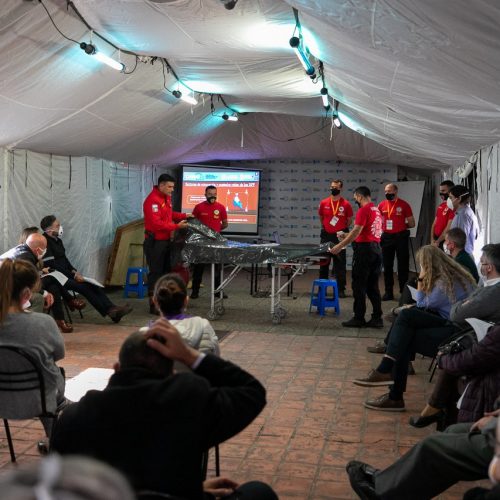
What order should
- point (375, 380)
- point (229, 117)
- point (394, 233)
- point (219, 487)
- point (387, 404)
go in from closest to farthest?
point (219, 487) → point (387, 404) → point (375, 380) → point (394, 233) → point (229, 117)

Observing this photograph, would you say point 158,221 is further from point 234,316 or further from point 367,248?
point 367,248

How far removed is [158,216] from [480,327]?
5.25 meters

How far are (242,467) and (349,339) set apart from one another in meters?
3.27

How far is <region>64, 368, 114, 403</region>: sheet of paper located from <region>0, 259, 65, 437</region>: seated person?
0.13 meters

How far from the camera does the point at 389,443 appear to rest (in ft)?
12.1

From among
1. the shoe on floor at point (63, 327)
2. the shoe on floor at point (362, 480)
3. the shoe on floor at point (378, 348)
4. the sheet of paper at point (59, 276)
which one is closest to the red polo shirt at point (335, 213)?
the shoe on floor at point (378, 348)

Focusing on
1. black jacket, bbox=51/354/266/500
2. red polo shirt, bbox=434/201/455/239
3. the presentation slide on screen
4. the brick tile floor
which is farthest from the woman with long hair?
the presentation slide on screen

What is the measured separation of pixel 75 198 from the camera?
8625 millimetres

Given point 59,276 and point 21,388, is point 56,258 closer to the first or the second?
point 59,276

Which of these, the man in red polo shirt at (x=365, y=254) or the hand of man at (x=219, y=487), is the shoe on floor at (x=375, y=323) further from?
the hand of man at (x=219, y=487)

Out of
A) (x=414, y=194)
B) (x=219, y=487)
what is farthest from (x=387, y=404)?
(x=414, y=194)

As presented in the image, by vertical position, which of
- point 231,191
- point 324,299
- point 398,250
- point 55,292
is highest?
point 231,191

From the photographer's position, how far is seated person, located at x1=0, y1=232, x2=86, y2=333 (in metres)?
5.50

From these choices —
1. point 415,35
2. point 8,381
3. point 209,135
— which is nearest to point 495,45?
point 415,35
